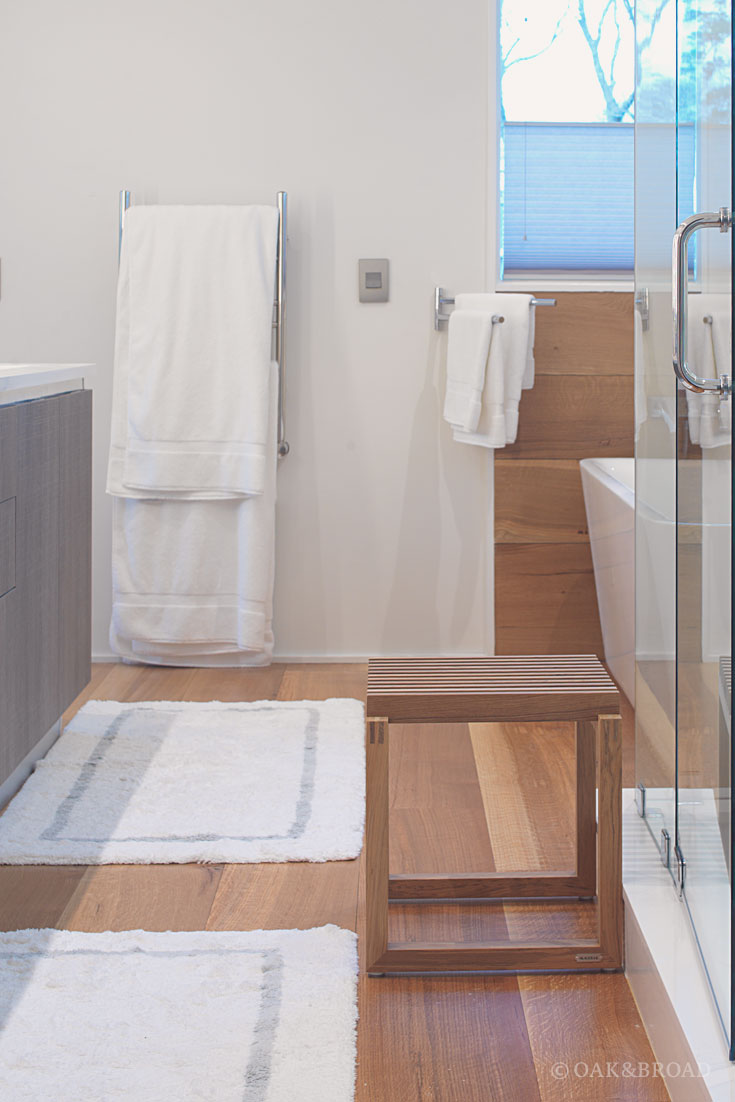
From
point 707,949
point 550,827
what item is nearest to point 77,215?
point 550,827

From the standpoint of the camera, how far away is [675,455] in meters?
1.51

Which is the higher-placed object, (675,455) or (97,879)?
(675,455)

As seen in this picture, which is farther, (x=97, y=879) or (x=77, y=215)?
(x=77, y=215)

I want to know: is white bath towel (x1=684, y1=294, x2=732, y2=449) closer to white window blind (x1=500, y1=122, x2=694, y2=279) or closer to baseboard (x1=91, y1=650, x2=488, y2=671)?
white window blind (x1=500, y1=122, x2=694, y2=279)

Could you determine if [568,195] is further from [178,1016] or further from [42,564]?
[178,1016]

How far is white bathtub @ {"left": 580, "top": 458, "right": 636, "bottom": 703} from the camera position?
2.57 metres

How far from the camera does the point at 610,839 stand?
152cm

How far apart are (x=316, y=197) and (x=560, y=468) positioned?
1.02 m

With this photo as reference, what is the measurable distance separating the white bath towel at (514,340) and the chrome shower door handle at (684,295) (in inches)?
61.6

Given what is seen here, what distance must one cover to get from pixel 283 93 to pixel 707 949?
255cm

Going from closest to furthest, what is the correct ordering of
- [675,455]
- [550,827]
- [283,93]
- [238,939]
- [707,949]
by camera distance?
[707,949] < [675,455] < [238,939] < [550,827] < [283,93]

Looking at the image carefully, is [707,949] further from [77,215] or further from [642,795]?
[77,215]

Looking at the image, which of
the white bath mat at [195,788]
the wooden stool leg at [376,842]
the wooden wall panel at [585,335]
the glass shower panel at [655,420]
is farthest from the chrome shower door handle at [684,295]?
the wooden wall panel at [585,335]

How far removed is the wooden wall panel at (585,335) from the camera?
3088mm
